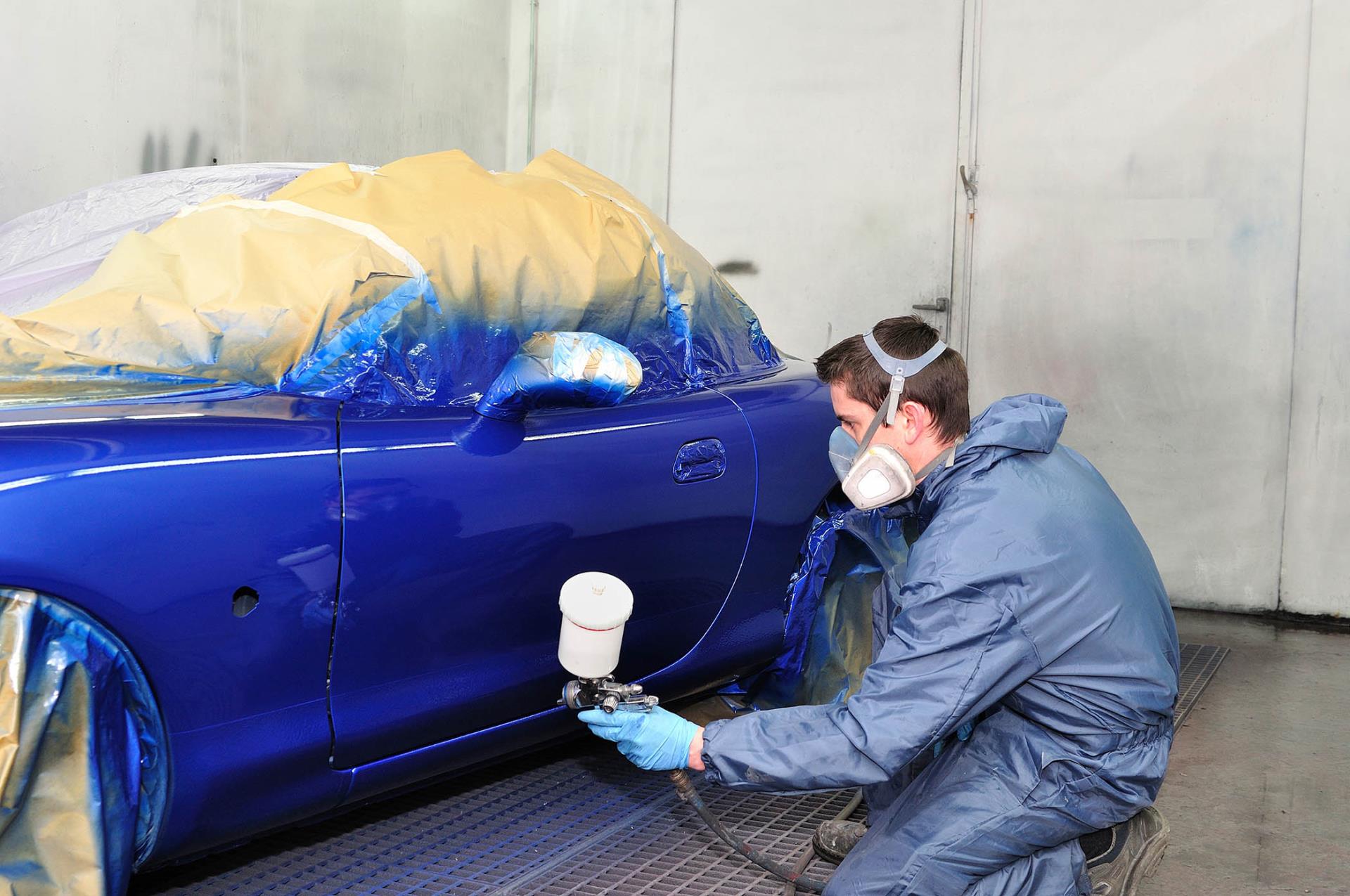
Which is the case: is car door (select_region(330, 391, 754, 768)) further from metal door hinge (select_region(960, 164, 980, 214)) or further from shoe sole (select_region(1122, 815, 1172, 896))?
metal door hinge (select_region(960, 164, 980, 214))

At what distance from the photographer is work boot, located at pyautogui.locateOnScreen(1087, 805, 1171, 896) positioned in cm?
185

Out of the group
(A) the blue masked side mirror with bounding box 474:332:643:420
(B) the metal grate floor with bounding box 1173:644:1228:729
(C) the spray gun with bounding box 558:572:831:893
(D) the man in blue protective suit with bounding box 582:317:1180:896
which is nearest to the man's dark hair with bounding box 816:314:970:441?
(D) the man in blue protective suit with bounding box 582:317:1180:896

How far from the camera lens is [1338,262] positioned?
4.29 m

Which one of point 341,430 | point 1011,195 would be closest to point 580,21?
point 1011,195

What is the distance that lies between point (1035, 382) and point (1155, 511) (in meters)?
0.70

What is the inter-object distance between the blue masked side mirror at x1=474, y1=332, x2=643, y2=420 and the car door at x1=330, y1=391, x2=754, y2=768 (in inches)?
2.5

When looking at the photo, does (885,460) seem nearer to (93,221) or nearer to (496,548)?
(496,548)

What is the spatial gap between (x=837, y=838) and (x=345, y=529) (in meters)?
1.17

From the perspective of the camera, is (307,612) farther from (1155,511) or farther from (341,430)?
(1155,511)

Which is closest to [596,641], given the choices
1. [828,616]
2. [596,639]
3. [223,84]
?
[596,639]

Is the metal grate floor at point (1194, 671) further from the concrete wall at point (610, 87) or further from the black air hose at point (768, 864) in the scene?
the concrete wall at point (610, 87)

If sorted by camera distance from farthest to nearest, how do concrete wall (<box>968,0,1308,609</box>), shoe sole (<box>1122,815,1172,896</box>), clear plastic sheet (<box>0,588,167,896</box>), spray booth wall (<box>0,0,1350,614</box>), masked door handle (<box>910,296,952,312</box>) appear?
1. masked door handle (<box>910,296,952,312</box>)
2. concrete wall (<box>968,0,1308,609</box>)
3. spray booth wall (<box>0,0,1350,614</box>)
4. shoe sole (<box>1122,815,1172,896</box>)
5. clear plastic sheet (<box>0,588,167,896</box>)

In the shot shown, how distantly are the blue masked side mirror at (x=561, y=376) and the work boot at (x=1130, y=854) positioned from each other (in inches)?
43.2

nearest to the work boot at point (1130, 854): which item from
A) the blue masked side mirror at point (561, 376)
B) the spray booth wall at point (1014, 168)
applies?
the blue masked side mirror at point (561, 376)
